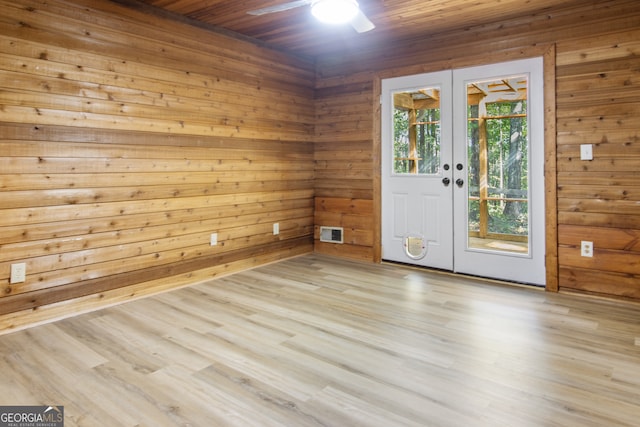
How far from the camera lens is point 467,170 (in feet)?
13.3

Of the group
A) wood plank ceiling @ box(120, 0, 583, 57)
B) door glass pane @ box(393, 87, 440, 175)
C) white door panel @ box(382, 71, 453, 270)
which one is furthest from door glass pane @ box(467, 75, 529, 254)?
wood plank ceiling @ box(120, 0, 583, 57)

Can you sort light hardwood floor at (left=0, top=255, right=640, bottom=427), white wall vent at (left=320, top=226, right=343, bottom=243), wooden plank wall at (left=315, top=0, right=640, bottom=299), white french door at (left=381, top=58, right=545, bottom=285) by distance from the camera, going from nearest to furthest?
light hardwood floor at (left=0, top=255, right=640, bottom=427)
wooden plank wall at (left=315, top=0, right=640, bottom=299)
white french door at (left=381, top=58, right=545, bottom=285)
white wall vent at (left=320, top=226, right=343, bottom=243)

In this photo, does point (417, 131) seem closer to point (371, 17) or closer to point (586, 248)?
point (371, 17)

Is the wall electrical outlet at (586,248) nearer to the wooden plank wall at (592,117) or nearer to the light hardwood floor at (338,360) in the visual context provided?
the wooden plank wall at (592,117)

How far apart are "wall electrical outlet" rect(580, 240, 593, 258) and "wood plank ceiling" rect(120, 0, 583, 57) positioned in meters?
1.93

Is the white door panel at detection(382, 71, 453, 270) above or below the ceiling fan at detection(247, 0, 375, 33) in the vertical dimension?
below

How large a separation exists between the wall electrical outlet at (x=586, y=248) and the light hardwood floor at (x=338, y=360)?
37 centimetres

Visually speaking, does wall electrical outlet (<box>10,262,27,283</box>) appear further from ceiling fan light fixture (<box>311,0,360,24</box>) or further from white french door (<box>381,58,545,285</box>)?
white french door (<box>381,58,545,285</box>)

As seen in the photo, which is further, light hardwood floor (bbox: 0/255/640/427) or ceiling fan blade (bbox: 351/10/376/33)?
ceiling fan blade (bbox: 351/10/376/33)

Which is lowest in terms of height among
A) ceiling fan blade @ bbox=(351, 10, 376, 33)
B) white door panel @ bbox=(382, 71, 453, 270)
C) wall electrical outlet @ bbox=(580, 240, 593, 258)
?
wall electrical outlet @ bbox=(580, 240, 593, 258)

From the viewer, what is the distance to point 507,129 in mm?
3836

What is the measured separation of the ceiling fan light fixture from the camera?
2.77 meters

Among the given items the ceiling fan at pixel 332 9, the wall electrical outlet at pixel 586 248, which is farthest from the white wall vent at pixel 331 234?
the ceiling fan at pixel 332 9

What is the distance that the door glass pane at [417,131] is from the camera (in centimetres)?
428
